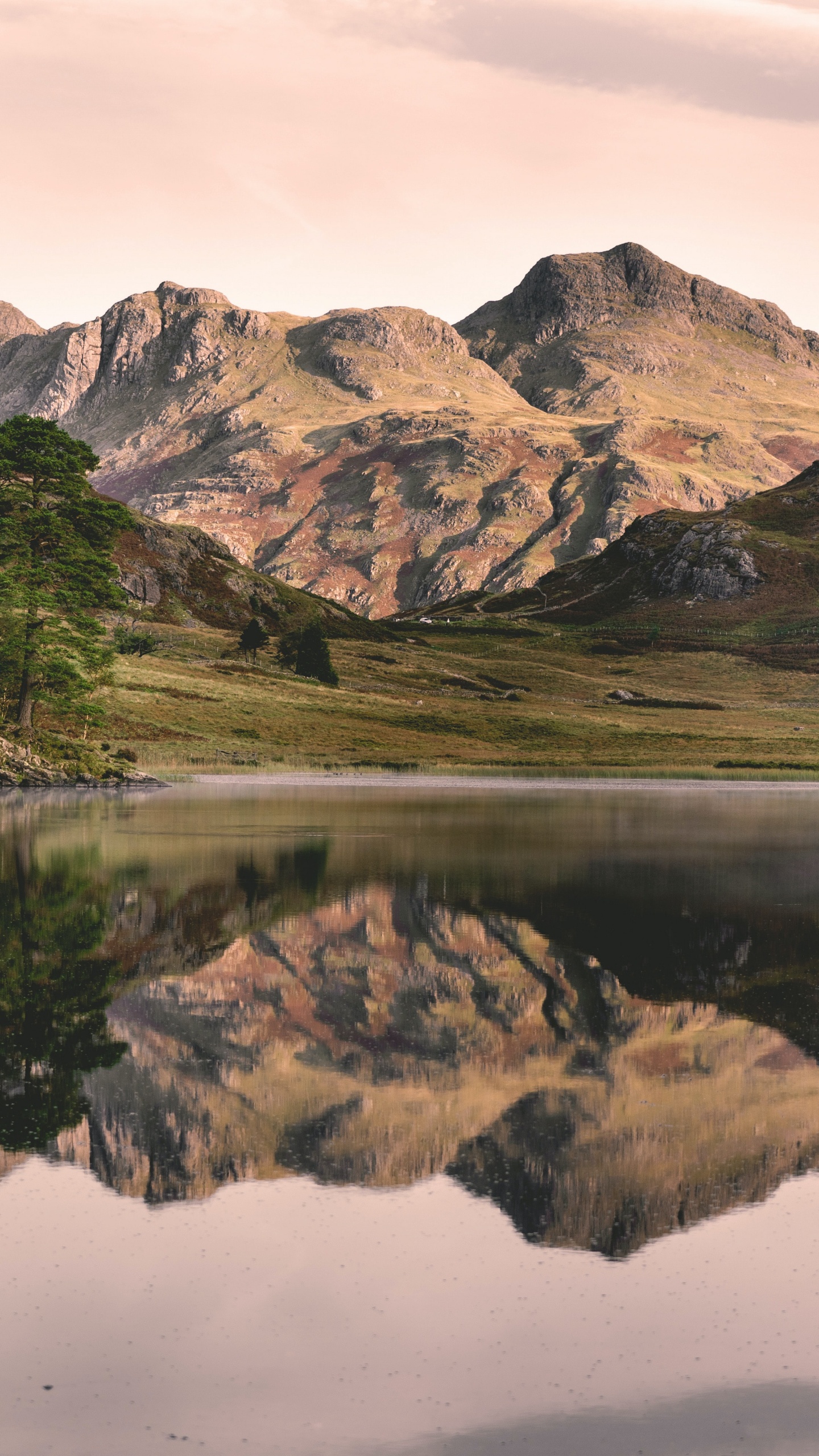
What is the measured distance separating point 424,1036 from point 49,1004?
5340 millimetres

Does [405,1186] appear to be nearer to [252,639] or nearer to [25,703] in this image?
[25,703]

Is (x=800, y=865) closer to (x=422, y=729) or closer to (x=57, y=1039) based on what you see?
(x=57, y=1039)

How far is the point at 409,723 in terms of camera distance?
424 ft

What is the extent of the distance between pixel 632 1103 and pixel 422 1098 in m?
2.24

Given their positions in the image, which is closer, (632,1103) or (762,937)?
(632,1103)

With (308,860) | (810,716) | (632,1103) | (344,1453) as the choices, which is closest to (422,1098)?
(632,1103)

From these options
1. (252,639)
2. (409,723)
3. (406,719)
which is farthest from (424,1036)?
(252,639)

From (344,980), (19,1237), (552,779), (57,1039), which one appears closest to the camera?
(19,1237)

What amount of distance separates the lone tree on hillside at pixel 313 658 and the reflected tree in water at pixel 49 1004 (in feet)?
404

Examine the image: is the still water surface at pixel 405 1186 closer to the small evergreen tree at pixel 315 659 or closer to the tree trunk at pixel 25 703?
the tree trunk at pixel 25 703

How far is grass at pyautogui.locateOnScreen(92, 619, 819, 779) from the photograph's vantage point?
4040 inches

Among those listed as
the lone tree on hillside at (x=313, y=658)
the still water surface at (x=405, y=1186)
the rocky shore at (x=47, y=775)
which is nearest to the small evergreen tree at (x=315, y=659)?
the lone tree on hillside at (x=313, y=658)

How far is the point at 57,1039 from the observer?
1514 cm

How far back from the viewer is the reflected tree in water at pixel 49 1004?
12445 mm
